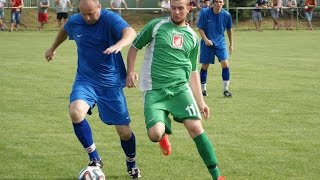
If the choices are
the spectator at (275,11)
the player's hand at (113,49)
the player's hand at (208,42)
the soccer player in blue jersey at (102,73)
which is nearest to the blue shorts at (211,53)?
the player's hand at (208,42)

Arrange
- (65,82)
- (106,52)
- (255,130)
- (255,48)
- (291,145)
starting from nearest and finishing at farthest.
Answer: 1. (106,52)
2. (291,145)
3. (255,130)
4. (65,82)
5. (255,48)

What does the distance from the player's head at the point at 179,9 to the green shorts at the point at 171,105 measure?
65cm

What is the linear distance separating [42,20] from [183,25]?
97.1 feet

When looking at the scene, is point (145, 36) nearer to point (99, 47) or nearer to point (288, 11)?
point (99, 47)

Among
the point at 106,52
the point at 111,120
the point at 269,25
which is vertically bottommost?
the point at 269,25

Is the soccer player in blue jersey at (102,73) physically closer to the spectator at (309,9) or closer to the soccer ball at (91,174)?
the soccer ball at (91,174)

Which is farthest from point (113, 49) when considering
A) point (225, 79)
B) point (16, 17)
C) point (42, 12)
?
point (16, 17)

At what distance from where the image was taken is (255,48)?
85.1 feet

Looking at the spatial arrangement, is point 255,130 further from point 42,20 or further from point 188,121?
point 42,20

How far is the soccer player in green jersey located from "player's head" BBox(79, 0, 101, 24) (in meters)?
0.48

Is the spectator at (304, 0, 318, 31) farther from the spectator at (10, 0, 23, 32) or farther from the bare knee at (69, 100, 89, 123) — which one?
the bare knee at (69, 100, 89, 123)

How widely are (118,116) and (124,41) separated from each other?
30.6 inches

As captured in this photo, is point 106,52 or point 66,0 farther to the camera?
point 66,0

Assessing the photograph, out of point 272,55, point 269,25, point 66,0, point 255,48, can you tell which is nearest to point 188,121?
point 272,55
